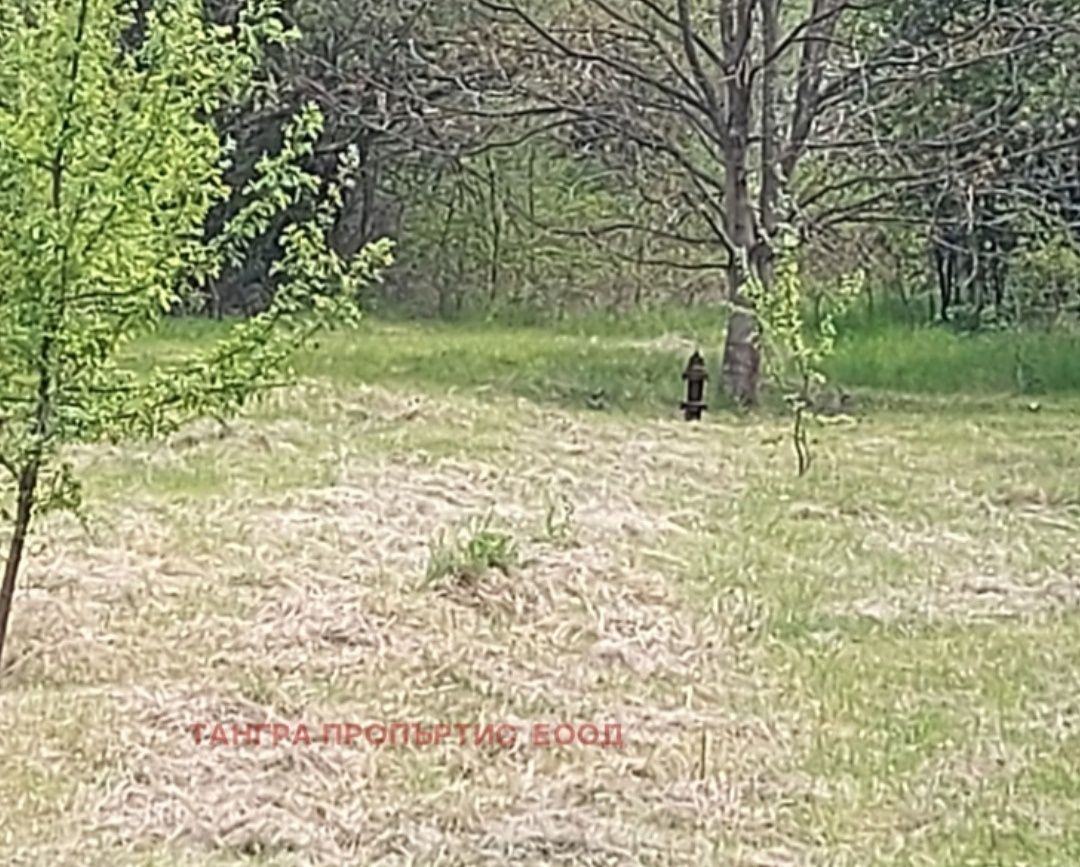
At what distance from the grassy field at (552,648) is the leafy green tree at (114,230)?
745 mm

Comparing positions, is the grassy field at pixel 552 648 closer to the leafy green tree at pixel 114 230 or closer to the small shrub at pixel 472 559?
the small shrub at pixel 472 559

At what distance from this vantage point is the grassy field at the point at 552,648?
12.4ft

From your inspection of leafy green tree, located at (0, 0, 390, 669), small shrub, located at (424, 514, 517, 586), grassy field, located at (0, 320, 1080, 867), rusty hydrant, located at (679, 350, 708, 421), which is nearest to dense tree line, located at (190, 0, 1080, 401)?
rusty hydrant, located at (679, 350, 708, 421)

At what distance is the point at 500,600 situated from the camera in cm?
547

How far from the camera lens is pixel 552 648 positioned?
5.12 metres

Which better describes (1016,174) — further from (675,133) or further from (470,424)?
(470,424)

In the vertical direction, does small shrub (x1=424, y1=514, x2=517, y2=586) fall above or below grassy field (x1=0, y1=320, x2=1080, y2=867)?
above

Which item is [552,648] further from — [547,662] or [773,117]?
[773,117]

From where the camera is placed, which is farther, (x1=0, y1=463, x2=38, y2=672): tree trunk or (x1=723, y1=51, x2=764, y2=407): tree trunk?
(x1=723, y1=51, x2=764, y2=407): tree trunk

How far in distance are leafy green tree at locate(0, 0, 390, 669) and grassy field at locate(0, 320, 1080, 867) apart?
74 cm

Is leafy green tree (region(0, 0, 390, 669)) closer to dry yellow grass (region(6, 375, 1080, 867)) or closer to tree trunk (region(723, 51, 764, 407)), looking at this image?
dry yellow grass (region(6, 375, 1080, 867))

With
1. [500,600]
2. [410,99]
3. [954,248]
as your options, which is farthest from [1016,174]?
[500,600]

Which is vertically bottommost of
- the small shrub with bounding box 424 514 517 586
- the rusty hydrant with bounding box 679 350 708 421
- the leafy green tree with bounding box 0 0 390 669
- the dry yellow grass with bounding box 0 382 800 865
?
the dry yellow grass with bounding box 0 382 800 865

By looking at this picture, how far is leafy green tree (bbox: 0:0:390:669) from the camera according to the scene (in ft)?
12.9
